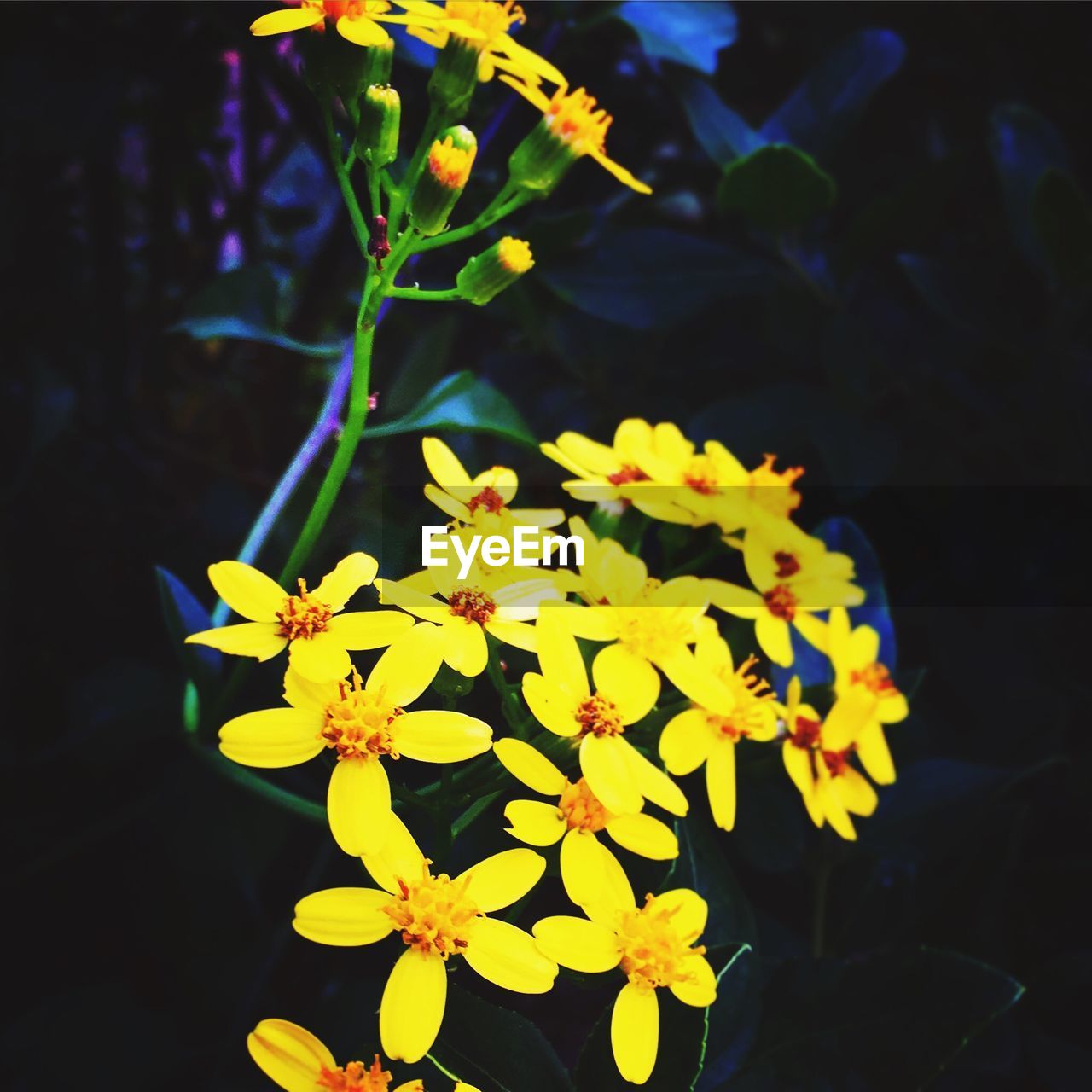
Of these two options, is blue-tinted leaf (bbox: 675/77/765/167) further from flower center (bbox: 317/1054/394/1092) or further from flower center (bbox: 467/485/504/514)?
flower center (bbox: 317/1054/394/1092)

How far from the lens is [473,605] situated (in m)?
0.44

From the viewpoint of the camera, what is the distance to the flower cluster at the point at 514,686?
39cm

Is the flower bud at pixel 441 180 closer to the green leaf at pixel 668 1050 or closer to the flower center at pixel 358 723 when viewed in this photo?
the flower center at pixel 358 723

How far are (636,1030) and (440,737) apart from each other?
0.48 ft

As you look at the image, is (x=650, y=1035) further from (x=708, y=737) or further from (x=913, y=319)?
(x=913, y=319)

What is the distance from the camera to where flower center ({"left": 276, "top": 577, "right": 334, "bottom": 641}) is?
43 centimetres

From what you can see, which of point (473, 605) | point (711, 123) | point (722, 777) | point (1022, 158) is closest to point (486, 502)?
point (473, 605)

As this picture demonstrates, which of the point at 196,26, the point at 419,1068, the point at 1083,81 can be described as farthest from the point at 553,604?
the point at 1083,81

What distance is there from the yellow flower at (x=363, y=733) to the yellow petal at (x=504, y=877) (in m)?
0.04

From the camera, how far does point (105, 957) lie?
0.63m

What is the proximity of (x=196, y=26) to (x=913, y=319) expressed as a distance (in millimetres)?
676

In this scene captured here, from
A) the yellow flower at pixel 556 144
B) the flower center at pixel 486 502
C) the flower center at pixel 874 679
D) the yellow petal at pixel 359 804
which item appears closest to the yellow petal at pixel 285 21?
the yellow flower at pixel 556 144

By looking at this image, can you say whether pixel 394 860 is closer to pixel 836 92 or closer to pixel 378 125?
pixel 378 125

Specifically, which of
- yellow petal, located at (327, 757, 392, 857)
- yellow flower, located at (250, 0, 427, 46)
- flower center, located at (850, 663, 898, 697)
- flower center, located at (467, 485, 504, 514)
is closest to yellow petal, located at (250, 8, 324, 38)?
yellow flower, located at (250, 0, 427, 46)
